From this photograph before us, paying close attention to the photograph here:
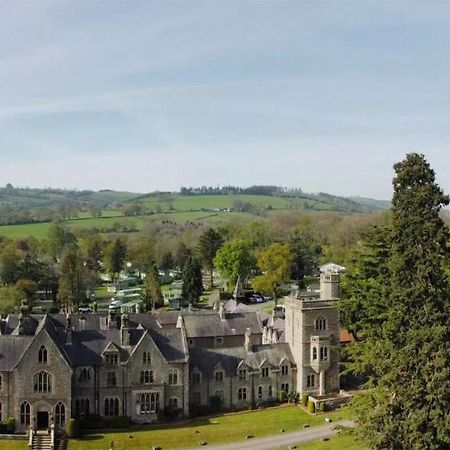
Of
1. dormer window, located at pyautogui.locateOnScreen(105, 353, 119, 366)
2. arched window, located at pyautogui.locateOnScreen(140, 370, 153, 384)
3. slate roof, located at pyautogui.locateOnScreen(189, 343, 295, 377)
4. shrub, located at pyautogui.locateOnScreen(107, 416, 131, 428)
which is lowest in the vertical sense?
shrub, located at pyautogui.locateOnScreen(107, 416, 131, 428)

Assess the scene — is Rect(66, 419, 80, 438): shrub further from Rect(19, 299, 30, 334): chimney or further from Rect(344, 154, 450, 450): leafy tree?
Rect(344, 154, 450, 450): leafy tree

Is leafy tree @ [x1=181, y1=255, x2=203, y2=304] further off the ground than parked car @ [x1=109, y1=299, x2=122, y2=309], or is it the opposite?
leafy tree @ [x1=181, y1=255, x2=203, y2=304]

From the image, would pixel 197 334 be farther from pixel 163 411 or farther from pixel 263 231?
pixel 263 231

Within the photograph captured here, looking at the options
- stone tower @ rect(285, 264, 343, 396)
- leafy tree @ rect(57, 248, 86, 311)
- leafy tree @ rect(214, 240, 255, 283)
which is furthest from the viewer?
A: leafy tree @ rect(214, 240, 255, 283)

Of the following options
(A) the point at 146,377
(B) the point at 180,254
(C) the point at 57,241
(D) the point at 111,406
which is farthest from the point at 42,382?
(C) the point at 57,241

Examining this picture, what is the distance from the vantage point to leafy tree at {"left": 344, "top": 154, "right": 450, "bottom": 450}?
1378 inches

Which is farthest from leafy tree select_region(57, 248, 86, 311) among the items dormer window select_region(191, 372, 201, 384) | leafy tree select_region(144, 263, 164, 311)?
dormer window select_region(191, 372, 201, 384)

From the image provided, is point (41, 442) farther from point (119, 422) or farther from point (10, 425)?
point (119, 422)

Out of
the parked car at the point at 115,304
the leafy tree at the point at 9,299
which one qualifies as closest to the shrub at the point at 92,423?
the leafy tree at the point at 9,299

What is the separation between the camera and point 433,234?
36500 mm

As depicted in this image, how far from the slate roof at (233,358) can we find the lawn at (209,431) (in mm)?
4415

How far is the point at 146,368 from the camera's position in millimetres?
56156

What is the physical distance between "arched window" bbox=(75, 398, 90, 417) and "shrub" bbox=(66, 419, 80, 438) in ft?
9.19

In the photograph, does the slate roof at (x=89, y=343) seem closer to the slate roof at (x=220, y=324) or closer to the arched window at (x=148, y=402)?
the arched window at (x=148, y=402)
